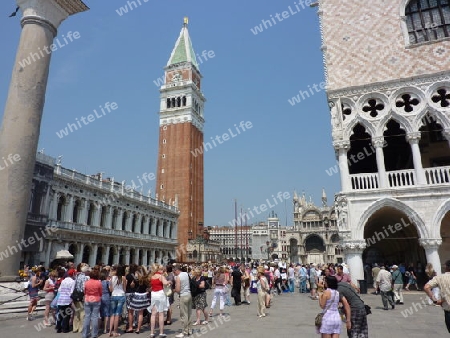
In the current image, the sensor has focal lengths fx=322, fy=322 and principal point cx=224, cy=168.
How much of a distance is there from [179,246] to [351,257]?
4407cm

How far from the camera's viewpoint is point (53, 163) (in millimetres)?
27141

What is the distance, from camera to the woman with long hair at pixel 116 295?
275 inches

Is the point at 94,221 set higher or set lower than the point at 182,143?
lower

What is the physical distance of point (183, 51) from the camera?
69562 millimetres

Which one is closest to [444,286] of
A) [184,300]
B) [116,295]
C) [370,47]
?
[184,300]

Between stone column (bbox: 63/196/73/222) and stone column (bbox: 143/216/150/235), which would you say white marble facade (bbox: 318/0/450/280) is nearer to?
stone column (bbox: 63/196/73/222)

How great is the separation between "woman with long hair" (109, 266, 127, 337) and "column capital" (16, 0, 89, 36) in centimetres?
920

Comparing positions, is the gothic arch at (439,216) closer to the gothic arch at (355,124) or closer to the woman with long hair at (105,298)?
the gothic arch at (355,124)

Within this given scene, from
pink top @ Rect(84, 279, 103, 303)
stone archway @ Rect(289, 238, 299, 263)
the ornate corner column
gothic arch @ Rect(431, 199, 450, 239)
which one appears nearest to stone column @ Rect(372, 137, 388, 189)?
gothic arch @ Rect(431, 199, 450, 239)

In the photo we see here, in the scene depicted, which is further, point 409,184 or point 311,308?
point 409,184

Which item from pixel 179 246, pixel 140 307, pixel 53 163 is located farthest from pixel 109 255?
pixel 140 307

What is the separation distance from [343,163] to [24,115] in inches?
503

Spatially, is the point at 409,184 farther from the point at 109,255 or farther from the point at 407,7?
the point at 109,255

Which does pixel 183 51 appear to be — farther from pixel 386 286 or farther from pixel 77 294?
pixel 77 294
